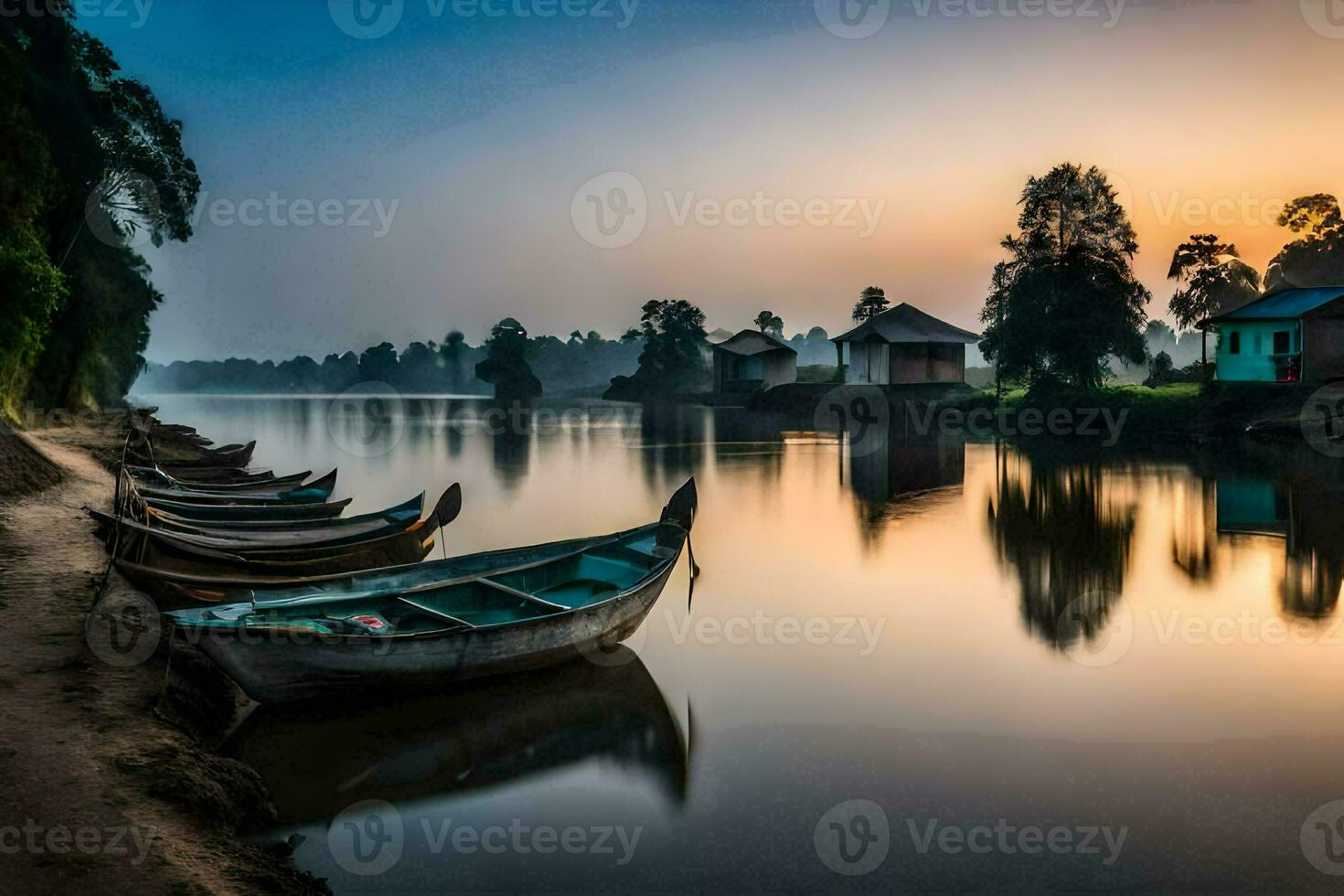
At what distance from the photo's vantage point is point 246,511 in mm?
13867

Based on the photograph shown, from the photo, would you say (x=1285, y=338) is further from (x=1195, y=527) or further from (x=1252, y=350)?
(x=1195, y=527)

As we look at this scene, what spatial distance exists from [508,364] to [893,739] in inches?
3340

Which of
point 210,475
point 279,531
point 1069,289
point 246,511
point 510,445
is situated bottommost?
point 279,531

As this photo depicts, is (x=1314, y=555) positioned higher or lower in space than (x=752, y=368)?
lower

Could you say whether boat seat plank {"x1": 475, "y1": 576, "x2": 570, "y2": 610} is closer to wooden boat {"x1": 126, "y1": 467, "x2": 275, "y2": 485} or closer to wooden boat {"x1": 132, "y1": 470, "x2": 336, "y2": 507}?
wooden boat {"x1": 132, "y1": 470, "x2": 336, "y2": 507}

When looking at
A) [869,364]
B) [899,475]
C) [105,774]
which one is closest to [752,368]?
[869,364]

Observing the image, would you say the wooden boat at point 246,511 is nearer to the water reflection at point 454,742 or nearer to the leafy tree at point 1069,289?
the water reflection at point 454,742

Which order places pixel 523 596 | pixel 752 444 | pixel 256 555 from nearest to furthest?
pixel 523 596
pixel 256 555
pixel 752 444

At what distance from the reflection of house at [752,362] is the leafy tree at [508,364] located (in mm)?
28652

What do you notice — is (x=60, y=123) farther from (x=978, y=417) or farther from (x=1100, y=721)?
(x=978, y=417)

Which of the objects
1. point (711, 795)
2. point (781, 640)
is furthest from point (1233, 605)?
point (711, 795)

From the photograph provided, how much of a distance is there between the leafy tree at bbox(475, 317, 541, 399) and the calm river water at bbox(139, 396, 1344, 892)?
238 ft

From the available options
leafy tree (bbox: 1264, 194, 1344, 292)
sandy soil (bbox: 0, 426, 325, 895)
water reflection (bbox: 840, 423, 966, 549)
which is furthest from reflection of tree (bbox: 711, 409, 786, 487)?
leafy tree (bbox: 1264, 194, 1344, 292)

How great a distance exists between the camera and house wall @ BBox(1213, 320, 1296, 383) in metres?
32.4
